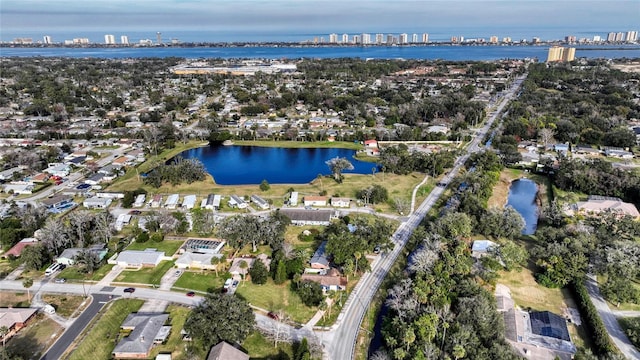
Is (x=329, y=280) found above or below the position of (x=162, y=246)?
above

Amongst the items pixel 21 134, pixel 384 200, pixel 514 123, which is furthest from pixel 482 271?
pixel 21 134

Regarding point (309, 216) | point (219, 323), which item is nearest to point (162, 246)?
point (309, 216)

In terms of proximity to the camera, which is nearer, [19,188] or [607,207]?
[607,207]

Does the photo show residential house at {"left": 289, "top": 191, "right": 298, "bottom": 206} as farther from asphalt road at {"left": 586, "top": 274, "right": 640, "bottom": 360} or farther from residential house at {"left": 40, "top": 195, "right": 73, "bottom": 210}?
asphalt road at {"left": 586, "top": 274, "right": 640, "bottom": 360}

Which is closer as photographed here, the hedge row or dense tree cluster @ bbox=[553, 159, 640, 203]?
the hedge row

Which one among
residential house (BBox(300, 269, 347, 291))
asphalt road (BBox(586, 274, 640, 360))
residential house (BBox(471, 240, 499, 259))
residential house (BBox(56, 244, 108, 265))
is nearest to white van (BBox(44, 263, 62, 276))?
residential house (BBox(56, 244, 108, 265))

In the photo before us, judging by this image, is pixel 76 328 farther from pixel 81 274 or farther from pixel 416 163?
pixel 416 163

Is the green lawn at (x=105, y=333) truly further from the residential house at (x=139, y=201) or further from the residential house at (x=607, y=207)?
the residential house at (x=607, y=207)
